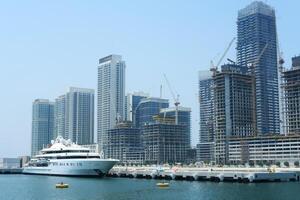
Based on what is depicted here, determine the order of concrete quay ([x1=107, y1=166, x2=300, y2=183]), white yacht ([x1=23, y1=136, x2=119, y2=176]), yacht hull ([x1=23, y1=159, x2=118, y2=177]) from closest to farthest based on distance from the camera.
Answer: concrete quay ([x1=107, y1=166, x2=300, y2=183]) → yacht hull ([x1=23, y1=159, x2=118, y2=177]) → white yacht ([x1=23, y1=136, x2=119, y2=176])

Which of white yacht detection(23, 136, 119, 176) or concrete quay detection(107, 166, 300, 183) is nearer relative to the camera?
concrete quay detection(107, 166, 300, 183)

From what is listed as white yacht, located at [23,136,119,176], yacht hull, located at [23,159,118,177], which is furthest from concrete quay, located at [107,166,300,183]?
white yacht, located at [23,136,119,176]

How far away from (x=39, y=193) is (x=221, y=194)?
4219cm

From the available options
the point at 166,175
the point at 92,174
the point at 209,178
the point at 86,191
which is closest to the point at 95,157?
the point at 92,174

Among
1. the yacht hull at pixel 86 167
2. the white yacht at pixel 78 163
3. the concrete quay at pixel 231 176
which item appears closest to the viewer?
the concrete quay at pixel 231 176

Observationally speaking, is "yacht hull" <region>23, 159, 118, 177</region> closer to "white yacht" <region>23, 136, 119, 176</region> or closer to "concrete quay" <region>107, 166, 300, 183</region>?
"white yacht" <region>23, 136, 119, 176</region>

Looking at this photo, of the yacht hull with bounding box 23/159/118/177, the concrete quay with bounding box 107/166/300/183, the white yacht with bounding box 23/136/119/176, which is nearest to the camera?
the concrete quay with bounding box 107/166/300/183

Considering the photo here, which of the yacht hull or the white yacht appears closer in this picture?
the yacht hull

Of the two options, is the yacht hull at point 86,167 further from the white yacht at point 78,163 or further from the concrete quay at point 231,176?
the concrete quay at point 231,176

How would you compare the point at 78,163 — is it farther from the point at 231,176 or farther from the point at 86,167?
the point at 231,176

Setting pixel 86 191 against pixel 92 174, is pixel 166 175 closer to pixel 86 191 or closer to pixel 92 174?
pixel 92 174

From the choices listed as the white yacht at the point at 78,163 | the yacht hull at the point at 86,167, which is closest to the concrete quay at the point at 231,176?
the yacht hull at the point at 86,167

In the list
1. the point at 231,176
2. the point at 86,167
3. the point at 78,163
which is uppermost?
the point at 78,163

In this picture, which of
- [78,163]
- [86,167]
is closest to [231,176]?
[86,167]
